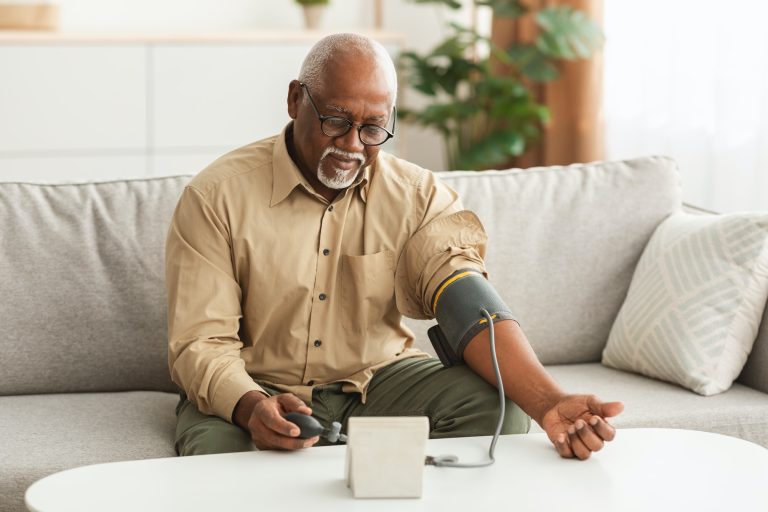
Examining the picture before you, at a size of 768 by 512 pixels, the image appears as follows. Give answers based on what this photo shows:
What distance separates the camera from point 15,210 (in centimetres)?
223

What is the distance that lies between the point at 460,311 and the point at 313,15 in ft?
10.4

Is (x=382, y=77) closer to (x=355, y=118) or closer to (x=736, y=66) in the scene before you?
(x=355, y=118)

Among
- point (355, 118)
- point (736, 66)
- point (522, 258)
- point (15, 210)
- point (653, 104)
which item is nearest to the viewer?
point (355, 118)

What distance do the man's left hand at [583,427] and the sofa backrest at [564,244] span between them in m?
0.83

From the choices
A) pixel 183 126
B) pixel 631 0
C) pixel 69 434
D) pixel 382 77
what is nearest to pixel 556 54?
pixel 631 0

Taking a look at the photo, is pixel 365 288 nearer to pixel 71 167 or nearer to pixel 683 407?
pixel 683 407

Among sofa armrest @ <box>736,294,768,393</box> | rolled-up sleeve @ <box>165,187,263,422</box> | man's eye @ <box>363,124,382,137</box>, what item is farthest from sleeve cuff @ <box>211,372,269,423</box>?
sofa armrest @ <box>736,294,768,393</box>

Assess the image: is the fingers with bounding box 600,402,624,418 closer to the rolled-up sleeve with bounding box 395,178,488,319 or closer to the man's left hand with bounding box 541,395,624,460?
the man's left hand with bounding box 541,395,624,460

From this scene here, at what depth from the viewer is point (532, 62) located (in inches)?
168

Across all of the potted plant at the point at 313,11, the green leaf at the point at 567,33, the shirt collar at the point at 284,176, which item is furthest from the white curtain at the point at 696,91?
the shirt collar at the point at 284,176

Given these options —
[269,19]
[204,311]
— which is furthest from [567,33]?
[204,311]

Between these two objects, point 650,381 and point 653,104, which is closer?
point 650,381

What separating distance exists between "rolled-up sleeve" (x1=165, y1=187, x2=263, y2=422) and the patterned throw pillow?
36.3 inches

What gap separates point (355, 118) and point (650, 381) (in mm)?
932
